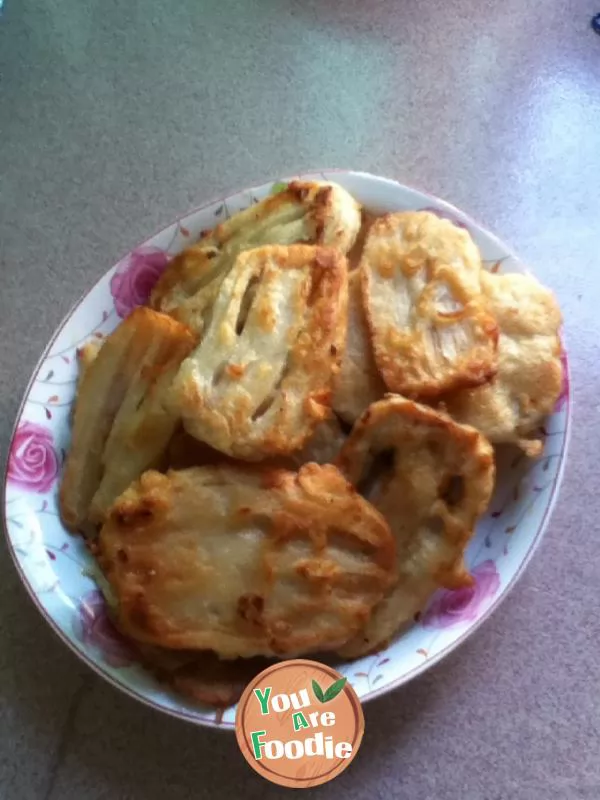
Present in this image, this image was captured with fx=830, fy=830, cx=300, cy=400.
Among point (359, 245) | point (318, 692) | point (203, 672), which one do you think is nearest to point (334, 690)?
point (318, 692)

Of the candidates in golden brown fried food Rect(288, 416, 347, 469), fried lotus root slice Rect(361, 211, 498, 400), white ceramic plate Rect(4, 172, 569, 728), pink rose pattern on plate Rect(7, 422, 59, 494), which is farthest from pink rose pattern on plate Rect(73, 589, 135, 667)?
fried lotus root slice Rect(361, 211, 498, 400)

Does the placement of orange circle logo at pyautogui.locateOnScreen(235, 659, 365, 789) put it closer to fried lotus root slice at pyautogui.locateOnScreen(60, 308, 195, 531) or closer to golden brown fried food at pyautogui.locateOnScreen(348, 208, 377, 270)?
fried lotus root slice at pyautogui.locateOnScreen(60, 308, 195, 531)

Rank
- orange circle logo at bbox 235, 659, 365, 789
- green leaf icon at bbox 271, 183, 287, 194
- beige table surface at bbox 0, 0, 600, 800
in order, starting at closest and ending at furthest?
orange circle logo at bbox 235, 659, 365, 789
beige table surface at bbox 0, 0, 600, 800
green leaf icon at bbox 271, 183, 287, 194

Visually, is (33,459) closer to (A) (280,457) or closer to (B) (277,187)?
(A) (280,457)

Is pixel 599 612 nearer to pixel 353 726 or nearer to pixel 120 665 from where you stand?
pixel 353 726

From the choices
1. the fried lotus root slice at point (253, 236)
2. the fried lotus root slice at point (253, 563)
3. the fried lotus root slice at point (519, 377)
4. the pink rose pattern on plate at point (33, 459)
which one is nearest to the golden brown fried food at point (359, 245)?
the fried lotus root slice at point (253, 236)

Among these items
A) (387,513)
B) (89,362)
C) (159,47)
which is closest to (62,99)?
(159,47)
